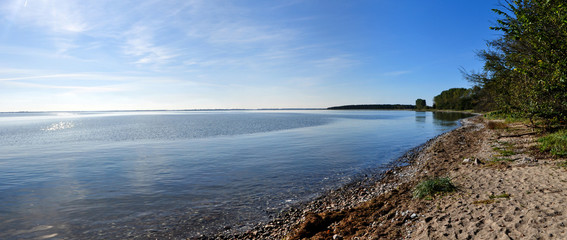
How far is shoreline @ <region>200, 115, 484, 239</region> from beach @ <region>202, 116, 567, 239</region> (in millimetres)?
44

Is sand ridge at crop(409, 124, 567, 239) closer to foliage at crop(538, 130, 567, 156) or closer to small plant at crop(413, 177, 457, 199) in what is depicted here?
small plant at crop(413, 177, 457, 199)

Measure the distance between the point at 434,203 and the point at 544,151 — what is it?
45.5ft

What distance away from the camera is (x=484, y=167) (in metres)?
16.7

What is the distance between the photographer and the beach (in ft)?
27.5

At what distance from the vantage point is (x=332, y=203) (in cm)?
1434

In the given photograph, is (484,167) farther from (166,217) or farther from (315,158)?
(166,217)

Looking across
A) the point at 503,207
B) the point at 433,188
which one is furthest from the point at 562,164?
the point at 503,207

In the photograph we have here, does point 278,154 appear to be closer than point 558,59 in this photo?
No

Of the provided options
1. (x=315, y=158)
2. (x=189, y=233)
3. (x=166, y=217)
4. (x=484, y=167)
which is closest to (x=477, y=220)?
(x=484, y=167)

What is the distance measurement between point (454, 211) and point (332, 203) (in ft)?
19.0

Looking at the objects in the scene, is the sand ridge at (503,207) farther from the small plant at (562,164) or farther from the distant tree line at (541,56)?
the distant tree line at (541,56)

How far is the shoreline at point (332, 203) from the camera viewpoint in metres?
11.4

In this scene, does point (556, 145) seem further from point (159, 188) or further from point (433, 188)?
point (159, 188)

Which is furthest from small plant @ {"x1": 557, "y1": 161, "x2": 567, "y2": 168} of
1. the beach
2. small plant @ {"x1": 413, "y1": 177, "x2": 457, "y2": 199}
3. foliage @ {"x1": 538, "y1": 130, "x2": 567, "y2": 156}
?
small plant @ {"x1": 413, "y1": 177, "x2": 457, "y2": 199}
